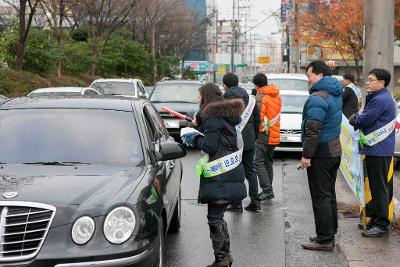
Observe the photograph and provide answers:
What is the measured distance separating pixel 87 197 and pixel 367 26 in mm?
5742

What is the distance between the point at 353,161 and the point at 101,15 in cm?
3466

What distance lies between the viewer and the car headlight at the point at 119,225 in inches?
170

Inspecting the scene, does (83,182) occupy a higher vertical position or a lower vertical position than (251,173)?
higher

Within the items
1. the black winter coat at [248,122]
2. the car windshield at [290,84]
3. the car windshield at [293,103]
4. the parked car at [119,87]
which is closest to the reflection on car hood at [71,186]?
the black winter coat at [248,122]

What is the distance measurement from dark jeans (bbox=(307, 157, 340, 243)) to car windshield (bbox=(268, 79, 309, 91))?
12.4m

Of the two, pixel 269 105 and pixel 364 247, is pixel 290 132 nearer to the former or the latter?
pixel 269 105

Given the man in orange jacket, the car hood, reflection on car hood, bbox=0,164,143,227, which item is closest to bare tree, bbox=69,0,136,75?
the car hood

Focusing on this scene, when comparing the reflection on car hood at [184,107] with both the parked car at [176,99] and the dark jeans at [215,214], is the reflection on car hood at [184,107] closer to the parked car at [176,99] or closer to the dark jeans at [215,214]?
the parked car at [176,99]

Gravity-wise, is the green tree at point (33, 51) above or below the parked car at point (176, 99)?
above

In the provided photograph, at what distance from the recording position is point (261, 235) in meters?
7.27

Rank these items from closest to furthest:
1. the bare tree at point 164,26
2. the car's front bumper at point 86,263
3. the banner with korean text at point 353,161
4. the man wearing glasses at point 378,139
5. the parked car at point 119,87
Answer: the car's front bumper at point 86,263 < the man wearing glasses at point 378,139 < the banner with korean text at point 353,161 < the parked car at point 119,87 < the bare tree at point 164,26

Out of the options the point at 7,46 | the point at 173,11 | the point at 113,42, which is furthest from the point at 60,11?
the point at 173,11

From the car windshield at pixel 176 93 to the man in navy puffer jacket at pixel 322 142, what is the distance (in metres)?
10.6

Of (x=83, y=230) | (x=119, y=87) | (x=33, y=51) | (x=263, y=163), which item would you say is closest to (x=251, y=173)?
(x=263, y=163)
